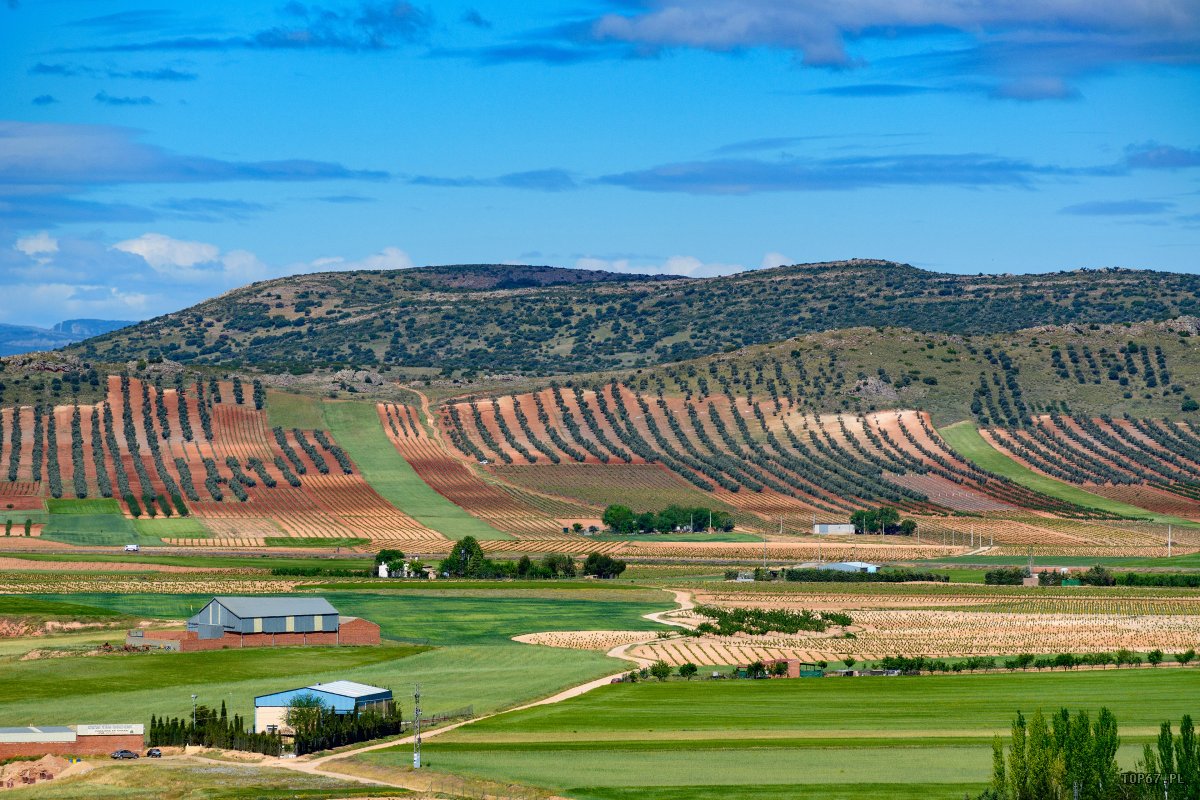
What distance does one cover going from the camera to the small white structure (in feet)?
608

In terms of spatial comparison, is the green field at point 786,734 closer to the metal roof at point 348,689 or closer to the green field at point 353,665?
the metal roof at point 348,689

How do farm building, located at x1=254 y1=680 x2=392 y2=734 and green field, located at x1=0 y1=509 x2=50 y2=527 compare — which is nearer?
farm building, located at x1=254 y1=680 x2=392 y2=734

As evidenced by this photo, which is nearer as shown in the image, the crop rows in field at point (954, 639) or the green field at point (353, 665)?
the green field at point (353, 665)

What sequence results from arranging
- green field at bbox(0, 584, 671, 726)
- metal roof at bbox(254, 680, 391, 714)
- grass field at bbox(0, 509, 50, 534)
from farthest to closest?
grass field at bbox(0, 509, 50, 534)
green field at bbox(0, 584, 671, 726)
metal roof at bbox(254, 680, 391, 714)

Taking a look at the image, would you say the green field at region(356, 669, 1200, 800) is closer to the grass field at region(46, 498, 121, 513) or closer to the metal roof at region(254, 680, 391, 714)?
the metal roof at region(254, 680, 391, 714)

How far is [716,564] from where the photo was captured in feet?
532

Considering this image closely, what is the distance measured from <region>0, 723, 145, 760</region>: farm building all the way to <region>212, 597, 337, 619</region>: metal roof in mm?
34984

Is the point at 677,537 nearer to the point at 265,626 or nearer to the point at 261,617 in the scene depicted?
the point at 265,626

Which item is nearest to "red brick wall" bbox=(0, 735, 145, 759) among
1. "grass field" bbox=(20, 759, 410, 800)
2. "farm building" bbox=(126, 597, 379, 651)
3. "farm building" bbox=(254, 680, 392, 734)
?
"grass field" bbox=(20, 759, 410, 800)

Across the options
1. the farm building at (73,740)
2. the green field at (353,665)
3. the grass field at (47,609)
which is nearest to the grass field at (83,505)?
the green field at (353,665)

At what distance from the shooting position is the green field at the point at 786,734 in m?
72.6

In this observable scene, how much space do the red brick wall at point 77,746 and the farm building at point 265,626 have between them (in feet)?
110

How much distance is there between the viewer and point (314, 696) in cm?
8631

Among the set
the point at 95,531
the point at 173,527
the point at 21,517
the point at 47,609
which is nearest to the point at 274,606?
the point at 47,609
